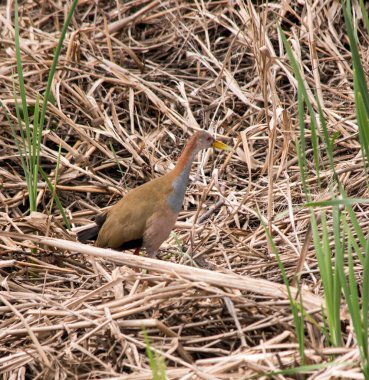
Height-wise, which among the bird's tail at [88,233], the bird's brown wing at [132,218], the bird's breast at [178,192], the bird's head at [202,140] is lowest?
the bird's tail at [88,233]

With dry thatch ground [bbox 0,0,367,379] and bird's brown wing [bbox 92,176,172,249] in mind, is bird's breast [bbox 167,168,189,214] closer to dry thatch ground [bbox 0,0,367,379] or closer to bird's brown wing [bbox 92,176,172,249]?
bird's brown wing [bbox 92,176,172,249]

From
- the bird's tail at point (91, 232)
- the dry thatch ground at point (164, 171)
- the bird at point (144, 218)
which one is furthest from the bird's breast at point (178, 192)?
the bird's tail at point (91, 232)

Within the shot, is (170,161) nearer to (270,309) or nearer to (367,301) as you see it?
(270,309)

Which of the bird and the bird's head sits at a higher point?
the bird's head

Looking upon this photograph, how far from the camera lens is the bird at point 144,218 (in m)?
4.80

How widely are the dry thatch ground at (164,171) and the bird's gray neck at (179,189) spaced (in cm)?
16

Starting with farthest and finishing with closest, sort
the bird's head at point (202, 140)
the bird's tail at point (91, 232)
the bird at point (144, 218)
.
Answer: the bird's head at point (202, 140), the bird's tail at point (91, 232), the bird at point (144, 218)

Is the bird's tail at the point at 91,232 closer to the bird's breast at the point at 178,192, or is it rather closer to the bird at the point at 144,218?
the bird at the point at 144,218

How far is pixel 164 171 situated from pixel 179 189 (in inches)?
37.7

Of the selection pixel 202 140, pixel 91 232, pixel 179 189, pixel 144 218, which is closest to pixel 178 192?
pixel 179 189

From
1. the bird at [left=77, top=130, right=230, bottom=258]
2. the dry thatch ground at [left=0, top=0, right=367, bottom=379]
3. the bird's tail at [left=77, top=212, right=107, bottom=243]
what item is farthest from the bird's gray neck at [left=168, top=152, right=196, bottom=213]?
the bird's tail at [left=77, top=212, right=107, bottom=243]

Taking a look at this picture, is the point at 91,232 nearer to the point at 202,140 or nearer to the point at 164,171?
the point at 202,140

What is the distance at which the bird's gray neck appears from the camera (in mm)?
4875

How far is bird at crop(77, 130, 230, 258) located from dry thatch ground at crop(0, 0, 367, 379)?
0.44 feet
